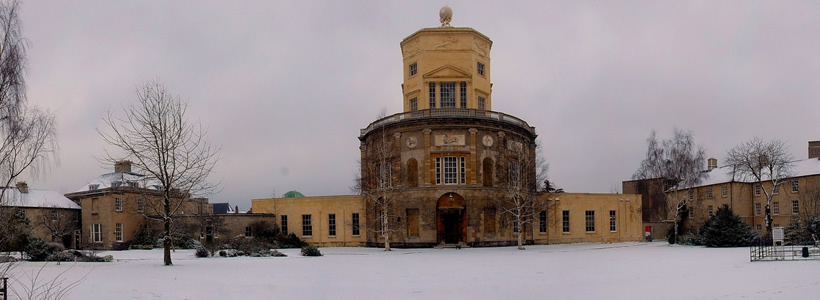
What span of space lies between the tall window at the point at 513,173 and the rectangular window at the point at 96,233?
3414 cm

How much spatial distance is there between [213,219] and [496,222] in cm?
2288

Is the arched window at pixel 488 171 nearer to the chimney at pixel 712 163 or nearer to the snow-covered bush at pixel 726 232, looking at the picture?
the snow-covered bush at pixel 726 232

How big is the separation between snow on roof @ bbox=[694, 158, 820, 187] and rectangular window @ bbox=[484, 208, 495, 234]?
34.5 meters

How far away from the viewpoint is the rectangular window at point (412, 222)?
4251 centimetres

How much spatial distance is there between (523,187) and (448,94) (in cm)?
911

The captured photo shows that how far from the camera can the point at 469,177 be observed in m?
42.1

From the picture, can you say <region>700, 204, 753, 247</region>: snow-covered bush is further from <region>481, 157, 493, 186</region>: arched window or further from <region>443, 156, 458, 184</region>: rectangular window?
<region>443, 156, 458, 184</region>: rectangular window

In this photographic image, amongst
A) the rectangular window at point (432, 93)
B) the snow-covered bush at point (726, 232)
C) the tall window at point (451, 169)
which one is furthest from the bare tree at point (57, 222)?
the snow-covered bush at point (726, 232)

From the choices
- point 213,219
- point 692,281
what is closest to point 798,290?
point 692,281

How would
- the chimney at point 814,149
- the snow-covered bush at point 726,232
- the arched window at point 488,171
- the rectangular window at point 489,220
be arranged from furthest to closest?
the chimney at point 814,149, the arched window at point 488,171, the rectangular window at point 489,220, the snow-covered bush at point 726,232

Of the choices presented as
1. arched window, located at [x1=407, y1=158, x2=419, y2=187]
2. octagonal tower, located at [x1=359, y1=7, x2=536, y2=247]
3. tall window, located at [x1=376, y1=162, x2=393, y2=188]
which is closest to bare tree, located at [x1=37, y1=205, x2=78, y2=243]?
octagonal tower, located at [x1=359, y1=7, x2=536, y2=247]

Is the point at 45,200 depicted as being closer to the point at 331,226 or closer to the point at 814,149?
the point at 331,226

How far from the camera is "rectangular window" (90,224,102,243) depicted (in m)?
51.3

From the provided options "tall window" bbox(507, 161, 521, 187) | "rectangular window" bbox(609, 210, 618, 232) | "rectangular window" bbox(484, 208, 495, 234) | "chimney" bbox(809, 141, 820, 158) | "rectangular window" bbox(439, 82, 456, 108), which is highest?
"rectangular window" bbox(439, 82, 456, 108)
